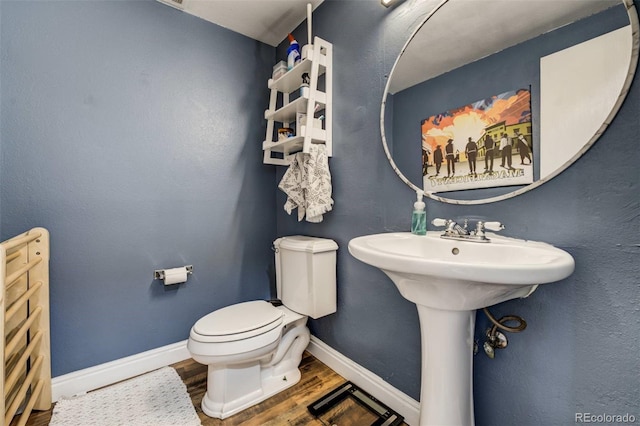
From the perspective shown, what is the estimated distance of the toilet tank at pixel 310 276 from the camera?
143cm

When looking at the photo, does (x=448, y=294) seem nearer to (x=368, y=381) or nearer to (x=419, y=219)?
(x=419, y=219)

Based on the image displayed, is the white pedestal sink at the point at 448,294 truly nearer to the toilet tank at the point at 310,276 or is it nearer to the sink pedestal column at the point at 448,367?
the sink pedestal column at the point at 448,367

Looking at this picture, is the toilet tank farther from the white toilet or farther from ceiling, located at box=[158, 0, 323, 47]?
ceiling, located at box=[158, 0, 323, 47]

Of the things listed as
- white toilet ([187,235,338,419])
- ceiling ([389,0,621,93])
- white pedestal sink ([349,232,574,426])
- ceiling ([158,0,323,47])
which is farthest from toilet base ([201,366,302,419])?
ceiling ([158,0,323,47])

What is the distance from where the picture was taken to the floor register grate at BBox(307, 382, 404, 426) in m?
1.17

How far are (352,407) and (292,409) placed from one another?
0.94ft

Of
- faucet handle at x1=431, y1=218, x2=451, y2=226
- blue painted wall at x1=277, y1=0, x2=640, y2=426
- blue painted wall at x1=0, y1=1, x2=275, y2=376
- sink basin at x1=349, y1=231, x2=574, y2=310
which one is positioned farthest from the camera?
blue painted wall at x1=0, y1=1, x2=275, y2=376

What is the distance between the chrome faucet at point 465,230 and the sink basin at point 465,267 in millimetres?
30

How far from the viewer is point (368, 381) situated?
4.42 ft

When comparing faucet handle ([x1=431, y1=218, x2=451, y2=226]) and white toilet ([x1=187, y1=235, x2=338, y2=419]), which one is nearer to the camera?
faucet handle ([x1=431, y1=218, x2=451, y2=226])

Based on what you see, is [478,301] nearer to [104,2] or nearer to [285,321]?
[285,321]

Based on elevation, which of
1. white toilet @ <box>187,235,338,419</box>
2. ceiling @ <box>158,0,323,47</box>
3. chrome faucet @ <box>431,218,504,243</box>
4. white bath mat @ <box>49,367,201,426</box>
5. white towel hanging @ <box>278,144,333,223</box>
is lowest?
white bath mat @ <box>49,367,201,426</box>

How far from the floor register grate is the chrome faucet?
34.3 inches

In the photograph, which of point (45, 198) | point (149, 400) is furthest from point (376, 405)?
point (45, 198)
